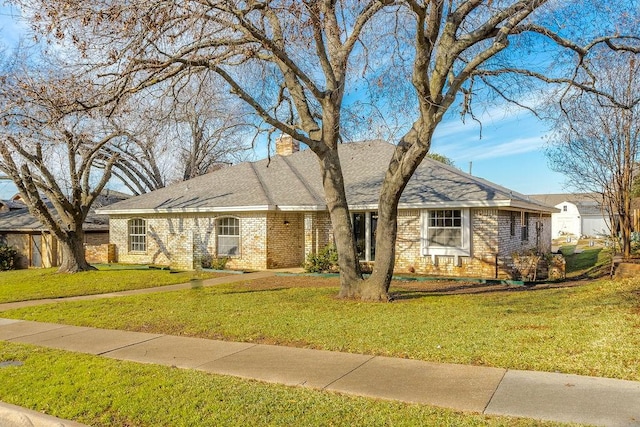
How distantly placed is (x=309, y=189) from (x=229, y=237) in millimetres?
3728

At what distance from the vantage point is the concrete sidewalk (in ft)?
15.2

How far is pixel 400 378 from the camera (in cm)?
561

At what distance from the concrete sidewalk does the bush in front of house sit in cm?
2062

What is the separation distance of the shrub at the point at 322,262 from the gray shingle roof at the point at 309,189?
173 cm

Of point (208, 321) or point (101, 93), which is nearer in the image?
point (208, 321)

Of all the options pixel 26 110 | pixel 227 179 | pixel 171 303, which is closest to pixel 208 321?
pixel 171 303

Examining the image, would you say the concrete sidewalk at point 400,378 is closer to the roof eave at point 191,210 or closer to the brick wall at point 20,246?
the roof eave at point 191,210

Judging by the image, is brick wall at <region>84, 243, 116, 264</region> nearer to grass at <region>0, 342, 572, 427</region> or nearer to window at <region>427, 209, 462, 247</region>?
window at <region>427, 209, 462, 247</region>

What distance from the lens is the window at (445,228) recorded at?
16703mm

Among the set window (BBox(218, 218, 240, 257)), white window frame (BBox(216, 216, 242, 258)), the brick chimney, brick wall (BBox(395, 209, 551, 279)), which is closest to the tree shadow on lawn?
brick wall (BBox(395, 209, 551, 279))

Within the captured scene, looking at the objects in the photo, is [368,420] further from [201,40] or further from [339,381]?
[201,40]

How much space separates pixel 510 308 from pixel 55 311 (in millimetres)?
9424

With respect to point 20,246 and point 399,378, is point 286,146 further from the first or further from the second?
point 399,378

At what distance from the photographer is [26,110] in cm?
1414
